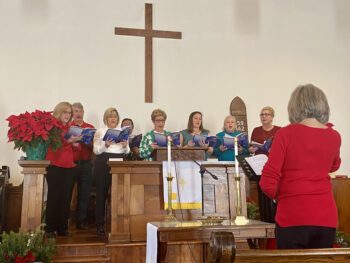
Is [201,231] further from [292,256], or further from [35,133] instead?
[35,133]

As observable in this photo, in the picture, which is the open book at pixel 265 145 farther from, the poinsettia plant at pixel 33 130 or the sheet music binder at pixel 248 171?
the poinsettia plant at pixel 33 130

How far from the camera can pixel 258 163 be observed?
11.3ft

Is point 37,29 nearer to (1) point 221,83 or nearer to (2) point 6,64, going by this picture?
(2) point 6,64

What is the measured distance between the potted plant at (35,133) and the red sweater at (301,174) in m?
2.43

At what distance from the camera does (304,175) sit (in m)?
1.82

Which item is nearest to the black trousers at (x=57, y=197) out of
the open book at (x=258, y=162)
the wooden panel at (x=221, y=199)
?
the wooden panel at (x=221, y=199)

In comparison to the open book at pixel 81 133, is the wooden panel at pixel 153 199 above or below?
below

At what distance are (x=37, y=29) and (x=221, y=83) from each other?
312cm

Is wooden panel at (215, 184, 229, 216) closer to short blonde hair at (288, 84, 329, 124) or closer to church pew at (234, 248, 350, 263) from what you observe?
short blonde hair at (288, 84, 329, 124)

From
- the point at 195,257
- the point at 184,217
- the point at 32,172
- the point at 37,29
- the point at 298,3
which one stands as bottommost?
the point at 195,257

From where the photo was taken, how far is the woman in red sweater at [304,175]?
177 cm

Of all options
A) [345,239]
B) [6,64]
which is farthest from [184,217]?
[6,64]

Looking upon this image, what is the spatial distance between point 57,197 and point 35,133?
2.42ft

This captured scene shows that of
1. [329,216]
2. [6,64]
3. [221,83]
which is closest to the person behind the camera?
[329,216]
